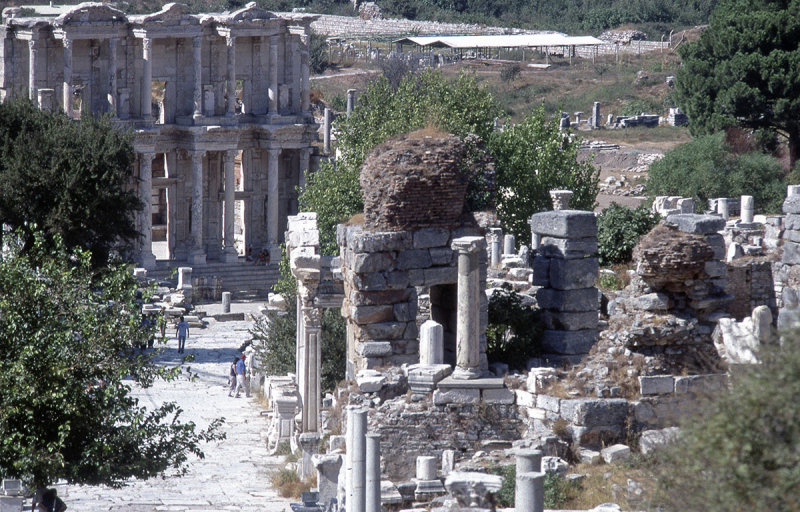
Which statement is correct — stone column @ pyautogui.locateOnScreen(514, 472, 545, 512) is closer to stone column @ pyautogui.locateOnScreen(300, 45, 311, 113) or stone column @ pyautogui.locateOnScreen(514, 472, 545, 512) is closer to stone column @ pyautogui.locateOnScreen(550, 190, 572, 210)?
stone column @ pyautogui.locateOnScreen(550, 190, 572, 210)

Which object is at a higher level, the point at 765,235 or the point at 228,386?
the point at 765,235

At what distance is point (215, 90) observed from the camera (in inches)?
2095

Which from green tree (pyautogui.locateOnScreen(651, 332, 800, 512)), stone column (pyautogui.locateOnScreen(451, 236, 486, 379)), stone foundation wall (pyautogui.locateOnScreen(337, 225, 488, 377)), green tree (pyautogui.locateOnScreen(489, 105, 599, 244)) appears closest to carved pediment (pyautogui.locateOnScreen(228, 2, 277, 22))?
green tree (pyautogui.locateOnScreen(489, 105, 599, 244))

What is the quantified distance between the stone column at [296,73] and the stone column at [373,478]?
129 feet

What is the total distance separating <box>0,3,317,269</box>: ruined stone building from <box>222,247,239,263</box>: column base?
47 millimetres

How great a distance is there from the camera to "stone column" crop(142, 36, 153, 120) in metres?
50.7

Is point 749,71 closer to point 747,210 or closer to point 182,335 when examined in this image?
point 747,210

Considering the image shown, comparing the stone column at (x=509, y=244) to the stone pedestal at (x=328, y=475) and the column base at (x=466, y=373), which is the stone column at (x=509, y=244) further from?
the stone pedestal at (x=328, y=475)

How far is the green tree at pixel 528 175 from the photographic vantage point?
126 feet

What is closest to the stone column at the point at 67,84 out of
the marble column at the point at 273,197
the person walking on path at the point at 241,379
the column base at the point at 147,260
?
the column base at the point at 147,260

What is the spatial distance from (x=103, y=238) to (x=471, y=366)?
62.6 feet

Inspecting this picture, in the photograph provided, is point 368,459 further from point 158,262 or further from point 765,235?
point 158,262

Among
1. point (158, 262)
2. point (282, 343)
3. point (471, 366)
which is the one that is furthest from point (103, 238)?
point (471, 366)

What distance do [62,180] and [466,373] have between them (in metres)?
19.0
